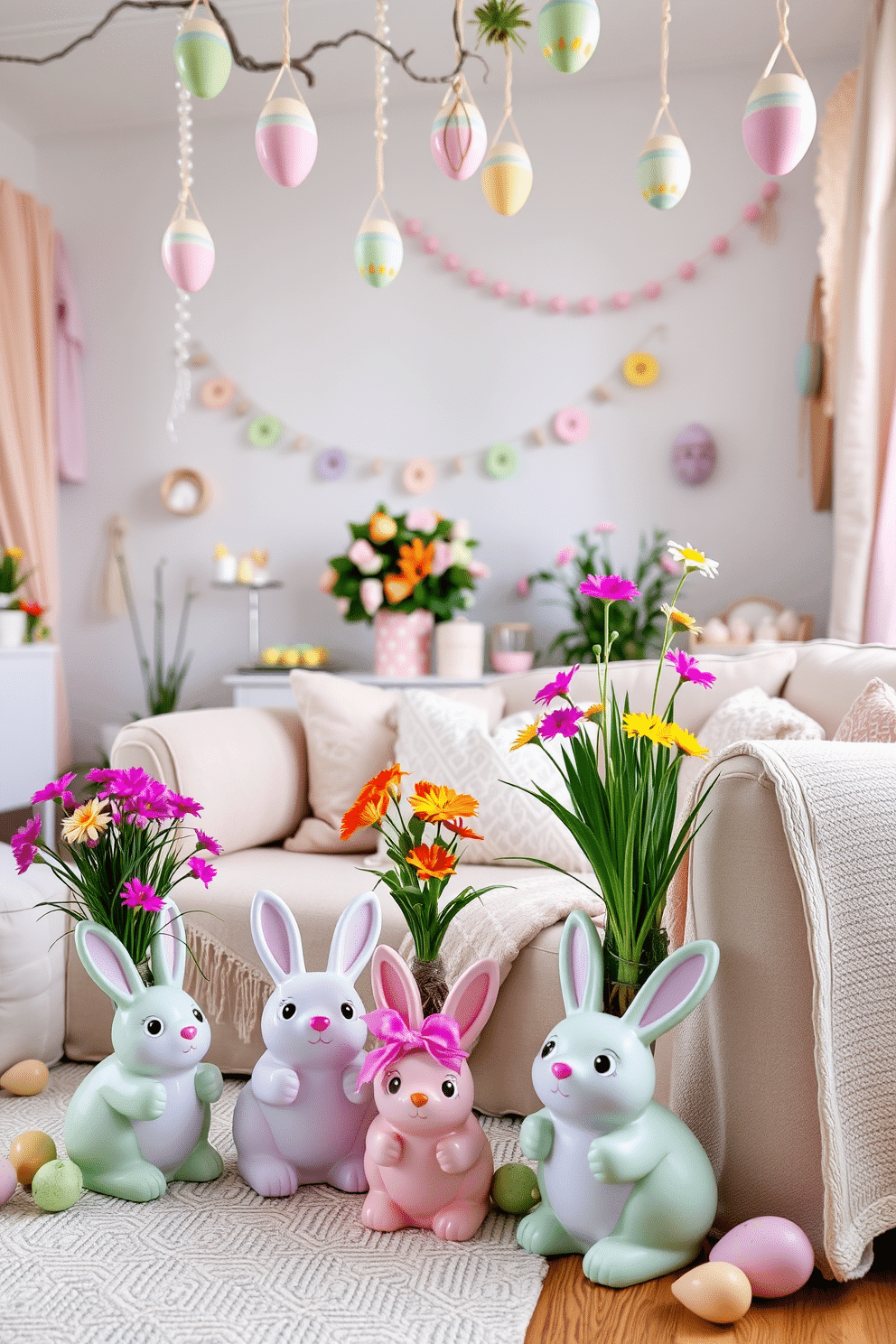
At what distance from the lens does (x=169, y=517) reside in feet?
12.9

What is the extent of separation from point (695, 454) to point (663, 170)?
1.77 meters

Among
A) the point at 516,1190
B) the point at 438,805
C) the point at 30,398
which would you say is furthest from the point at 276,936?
the point at 30,398

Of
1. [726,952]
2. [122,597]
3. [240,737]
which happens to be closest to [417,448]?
[122,597]

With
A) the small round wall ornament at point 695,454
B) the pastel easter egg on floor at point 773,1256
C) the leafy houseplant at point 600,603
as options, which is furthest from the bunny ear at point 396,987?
the small round wall ornament at point 695,454

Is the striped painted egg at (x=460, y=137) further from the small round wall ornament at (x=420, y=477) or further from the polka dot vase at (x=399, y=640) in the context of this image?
the small round wall ornament at (x=420, y=477)

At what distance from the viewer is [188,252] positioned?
6.00ft

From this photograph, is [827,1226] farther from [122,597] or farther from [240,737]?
[122,597]

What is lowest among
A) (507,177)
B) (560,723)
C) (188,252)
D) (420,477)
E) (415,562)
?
(560,723)

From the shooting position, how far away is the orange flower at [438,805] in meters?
1.40

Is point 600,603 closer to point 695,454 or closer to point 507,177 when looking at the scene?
point 695,454

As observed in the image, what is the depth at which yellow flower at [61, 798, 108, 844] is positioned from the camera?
1473 millimetres

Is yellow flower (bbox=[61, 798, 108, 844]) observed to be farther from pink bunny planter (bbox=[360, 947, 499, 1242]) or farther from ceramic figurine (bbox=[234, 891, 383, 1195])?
pink bunny planter (bbox=[360, 947, 499, 1242])

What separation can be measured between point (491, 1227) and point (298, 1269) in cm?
26

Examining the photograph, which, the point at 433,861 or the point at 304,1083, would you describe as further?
the point at 304,1083
